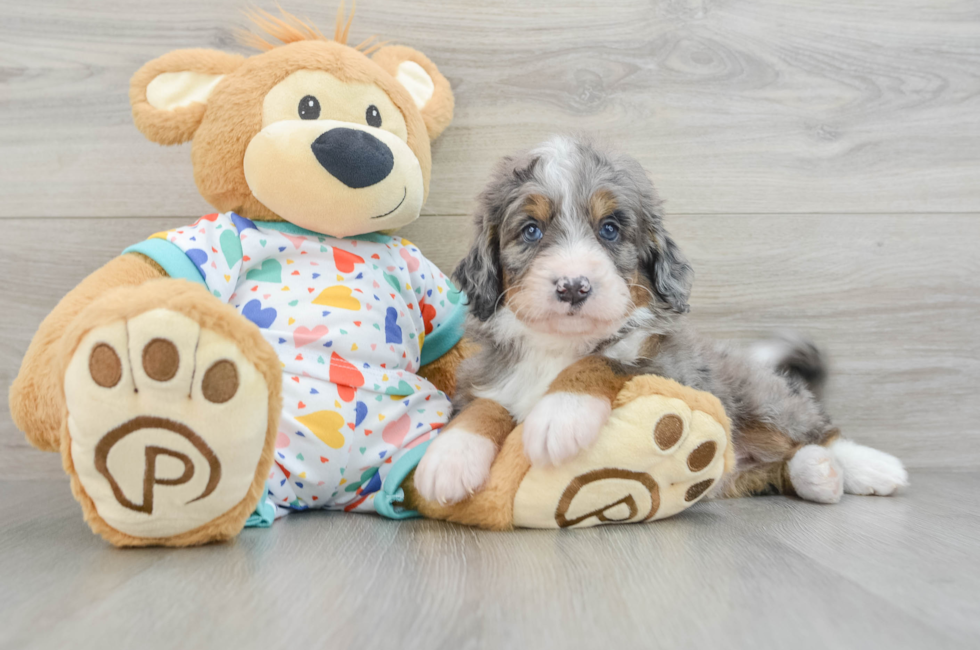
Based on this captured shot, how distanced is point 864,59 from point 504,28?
123cm

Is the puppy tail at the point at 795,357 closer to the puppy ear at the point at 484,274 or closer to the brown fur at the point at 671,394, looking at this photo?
the brown fur at the point at 671,394

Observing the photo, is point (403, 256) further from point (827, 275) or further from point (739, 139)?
point (827, 275)

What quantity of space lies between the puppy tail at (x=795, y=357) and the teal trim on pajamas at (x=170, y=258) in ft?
5.39

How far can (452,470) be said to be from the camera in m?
1.44

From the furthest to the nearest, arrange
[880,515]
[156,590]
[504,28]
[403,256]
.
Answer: [504,28]
[403,256]
[880,515]
[156,590]

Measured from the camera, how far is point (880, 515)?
1666 mm

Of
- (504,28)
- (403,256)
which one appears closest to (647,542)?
(403,256)

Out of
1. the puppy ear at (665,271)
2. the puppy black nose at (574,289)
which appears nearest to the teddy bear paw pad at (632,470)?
the puppy black nose at (574,289)

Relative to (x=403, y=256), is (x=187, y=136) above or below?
above

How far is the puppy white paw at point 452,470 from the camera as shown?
4.73 feet

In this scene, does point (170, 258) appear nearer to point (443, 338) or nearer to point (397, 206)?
point (397, 206)

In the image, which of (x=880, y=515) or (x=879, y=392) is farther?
(x=879, y=392)

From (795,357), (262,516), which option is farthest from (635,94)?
(262,516)

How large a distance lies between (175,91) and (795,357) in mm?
1985
